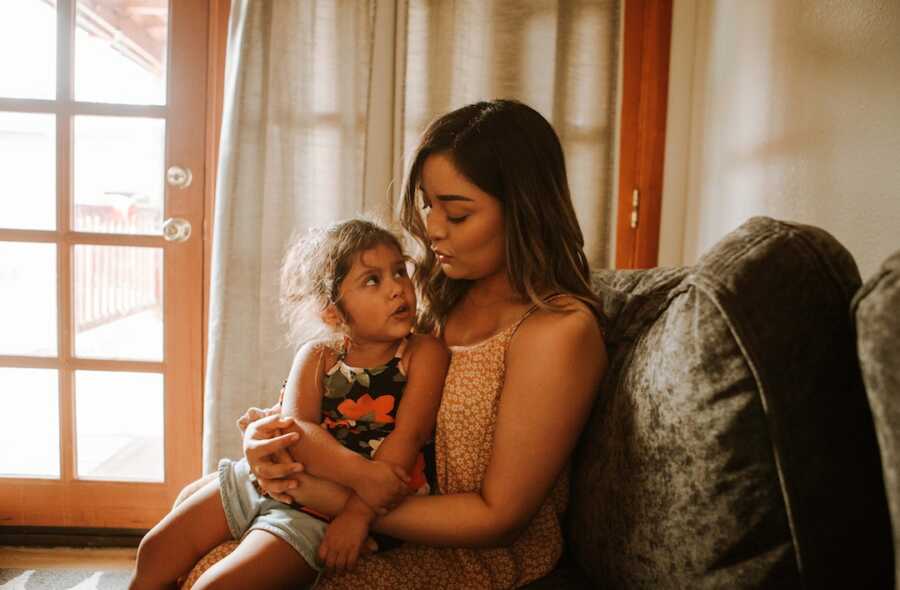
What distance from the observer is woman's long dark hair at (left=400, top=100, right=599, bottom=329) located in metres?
1.02

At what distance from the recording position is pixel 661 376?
2.65 ft

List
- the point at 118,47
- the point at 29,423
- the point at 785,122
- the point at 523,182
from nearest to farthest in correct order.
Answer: the point at 523,182 < the point at 785,122 < the point at 118,47 < the point at 29,423

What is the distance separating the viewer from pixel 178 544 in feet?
3.62

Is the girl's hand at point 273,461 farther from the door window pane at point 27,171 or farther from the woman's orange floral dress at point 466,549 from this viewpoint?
the door window pane at point 27,171

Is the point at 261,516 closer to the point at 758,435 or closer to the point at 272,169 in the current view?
the point at 758,435

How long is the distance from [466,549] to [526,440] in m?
0.23

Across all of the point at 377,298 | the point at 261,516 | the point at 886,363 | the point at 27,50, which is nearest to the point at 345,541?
the point at 261,516

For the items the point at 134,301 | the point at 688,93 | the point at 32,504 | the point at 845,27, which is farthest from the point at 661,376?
the point at 32,504

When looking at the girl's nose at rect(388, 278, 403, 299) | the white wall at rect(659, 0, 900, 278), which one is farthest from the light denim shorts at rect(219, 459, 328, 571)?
the white wall at rect(659, 0, 900, 278)

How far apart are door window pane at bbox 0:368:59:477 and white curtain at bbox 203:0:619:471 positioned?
729 mm

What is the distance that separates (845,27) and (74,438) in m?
2.58

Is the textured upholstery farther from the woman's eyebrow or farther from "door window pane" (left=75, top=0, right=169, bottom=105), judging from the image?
"door window pane" (left=75, top=0, right=169, bottom=105)

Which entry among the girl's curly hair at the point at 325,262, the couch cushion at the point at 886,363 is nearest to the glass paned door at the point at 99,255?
the girl's curly hair at the point at 325,262

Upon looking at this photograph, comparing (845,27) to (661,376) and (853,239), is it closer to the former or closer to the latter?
(853,239)
